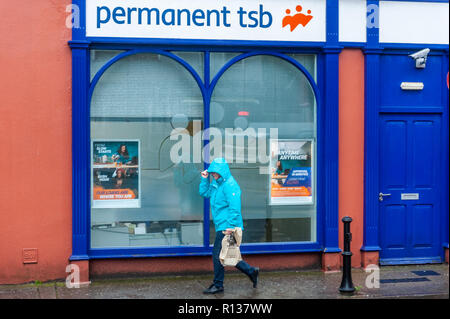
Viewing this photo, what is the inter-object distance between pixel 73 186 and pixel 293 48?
390cm

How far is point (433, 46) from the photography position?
9.48 metres

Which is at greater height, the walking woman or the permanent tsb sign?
the permanent tsb sign

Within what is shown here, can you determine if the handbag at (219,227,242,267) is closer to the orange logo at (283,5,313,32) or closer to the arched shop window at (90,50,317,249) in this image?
the arched shop window at (90,50,317,249)

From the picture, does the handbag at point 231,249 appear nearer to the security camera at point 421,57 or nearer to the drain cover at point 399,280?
the drain cover at point 399,280

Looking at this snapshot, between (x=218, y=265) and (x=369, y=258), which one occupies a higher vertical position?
(x=218, y=265)

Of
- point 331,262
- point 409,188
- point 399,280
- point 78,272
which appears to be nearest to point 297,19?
point 409,188

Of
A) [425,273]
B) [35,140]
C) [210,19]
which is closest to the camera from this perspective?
[35,140]

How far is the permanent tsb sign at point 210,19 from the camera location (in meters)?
8.67

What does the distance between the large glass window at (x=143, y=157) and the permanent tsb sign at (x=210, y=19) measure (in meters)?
0.39

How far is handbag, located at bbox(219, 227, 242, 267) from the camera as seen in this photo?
788cm

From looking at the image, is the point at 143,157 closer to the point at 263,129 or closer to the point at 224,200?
the point at 224,200

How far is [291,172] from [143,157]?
91.2 inches

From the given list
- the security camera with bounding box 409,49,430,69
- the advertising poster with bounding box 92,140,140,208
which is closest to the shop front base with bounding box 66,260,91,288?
the advertising poster with bounding box 92,140,140,208

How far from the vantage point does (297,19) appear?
911 cm
